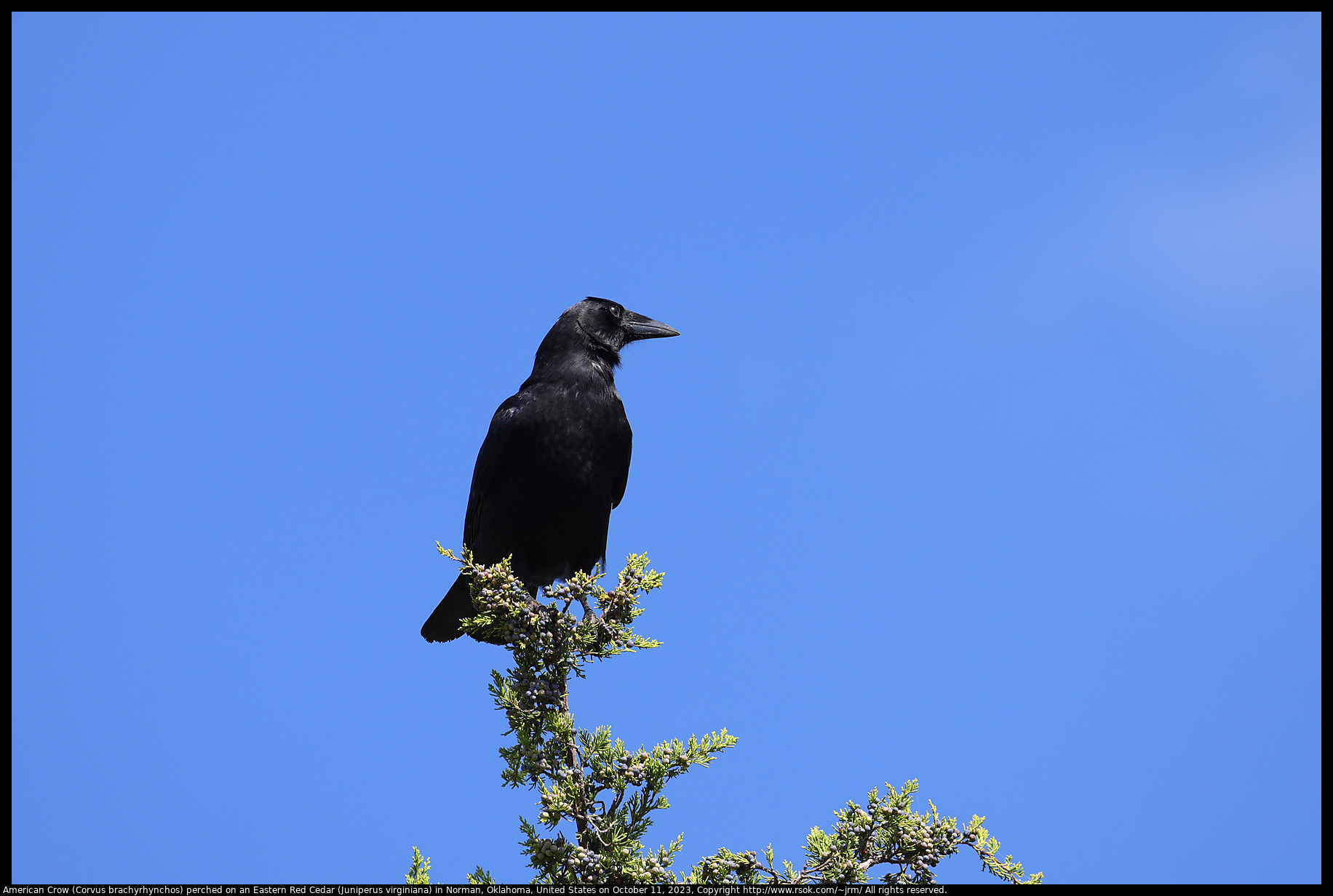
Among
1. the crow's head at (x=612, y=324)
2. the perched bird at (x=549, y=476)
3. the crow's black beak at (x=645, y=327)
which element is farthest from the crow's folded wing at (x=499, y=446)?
the crow's black beak at (x=645, y=327)

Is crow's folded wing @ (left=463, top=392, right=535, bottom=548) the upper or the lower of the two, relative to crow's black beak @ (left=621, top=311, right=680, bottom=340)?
lower

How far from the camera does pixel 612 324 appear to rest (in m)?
6.02

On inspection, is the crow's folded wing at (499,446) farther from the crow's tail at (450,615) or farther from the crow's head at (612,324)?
the crow's head at (612,324)

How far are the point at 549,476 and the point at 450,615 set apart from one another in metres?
1.17

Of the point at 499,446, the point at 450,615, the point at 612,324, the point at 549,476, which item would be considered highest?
the point at 612,324

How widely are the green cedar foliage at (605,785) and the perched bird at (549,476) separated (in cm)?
129

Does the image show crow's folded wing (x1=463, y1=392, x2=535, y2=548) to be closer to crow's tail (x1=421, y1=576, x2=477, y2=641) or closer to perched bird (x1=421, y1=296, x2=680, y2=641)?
perched bird (x1=421, y1=296, x2=680, y2=641)

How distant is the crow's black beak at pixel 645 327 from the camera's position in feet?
20.1

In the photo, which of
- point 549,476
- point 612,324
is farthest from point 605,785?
point 612,324

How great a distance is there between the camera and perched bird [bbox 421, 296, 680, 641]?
5.17 meters

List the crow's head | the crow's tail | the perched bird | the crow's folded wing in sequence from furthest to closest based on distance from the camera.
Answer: the crow's head → the crow's tail → the crow's folded wing → the perched bird

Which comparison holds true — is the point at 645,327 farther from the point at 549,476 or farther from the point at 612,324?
the point at 549,476

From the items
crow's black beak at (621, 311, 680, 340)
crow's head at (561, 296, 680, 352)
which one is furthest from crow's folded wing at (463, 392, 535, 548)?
crow's black beak at (621, 311, 680, 340)
